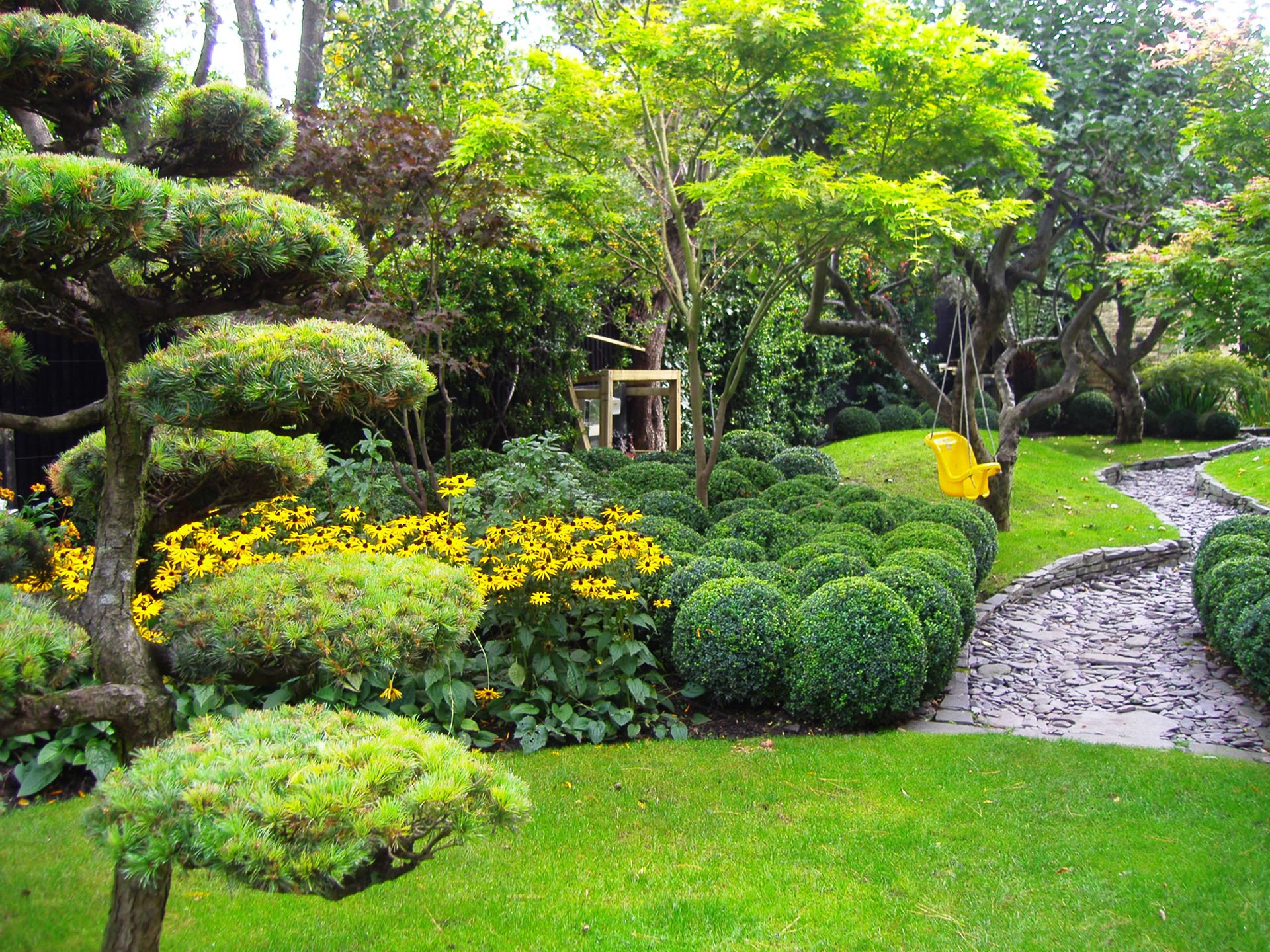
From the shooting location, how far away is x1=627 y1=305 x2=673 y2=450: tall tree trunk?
12.2 m

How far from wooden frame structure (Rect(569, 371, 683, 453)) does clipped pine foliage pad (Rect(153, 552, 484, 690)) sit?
7147mm

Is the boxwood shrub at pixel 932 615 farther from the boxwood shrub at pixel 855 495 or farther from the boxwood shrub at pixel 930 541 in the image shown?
the boxwood shrub at pixel 855 495

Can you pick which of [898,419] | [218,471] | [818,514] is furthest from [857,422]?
[218,471]

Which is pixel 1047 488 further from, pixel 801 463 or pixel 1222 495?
pixel 801 463

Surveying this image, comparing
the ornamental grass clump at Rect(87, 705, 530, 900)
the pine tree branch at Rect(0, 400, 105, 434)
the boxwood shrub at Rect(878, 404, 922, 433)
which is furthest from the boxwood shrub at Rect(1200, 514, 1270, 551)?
the boxwood shrub at Rect(878, 404, 922, 433)

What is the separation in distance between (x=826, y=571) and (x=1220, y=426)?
1470 centimetres

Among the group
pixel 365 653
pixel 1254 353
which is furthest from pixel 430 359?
pixel 1254 353

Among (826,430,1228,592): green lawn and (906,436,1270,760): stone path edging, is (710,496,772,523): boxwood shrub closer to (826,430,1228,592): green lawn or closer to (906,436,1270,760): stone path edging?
(906,436,1270,760): stone path edging

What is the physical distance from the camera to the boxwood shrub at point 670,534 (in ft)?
19.5

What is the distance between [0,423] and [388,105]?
10.3 meters

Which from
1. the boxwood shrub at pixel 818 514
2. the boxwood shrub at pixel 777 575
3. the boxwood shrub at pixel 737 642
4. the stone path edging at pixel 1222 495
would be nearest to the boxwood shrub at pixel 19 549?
the boxwood shrub at pixel 737 642

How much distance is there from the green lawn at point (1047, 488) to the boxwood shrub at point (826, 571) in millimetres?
3061

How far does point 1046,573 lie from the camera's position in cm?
840

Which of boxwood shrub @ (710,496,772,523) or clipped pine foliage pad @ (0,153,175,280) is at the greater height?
clipped pine foliage pad @ (0,153,175,280)
